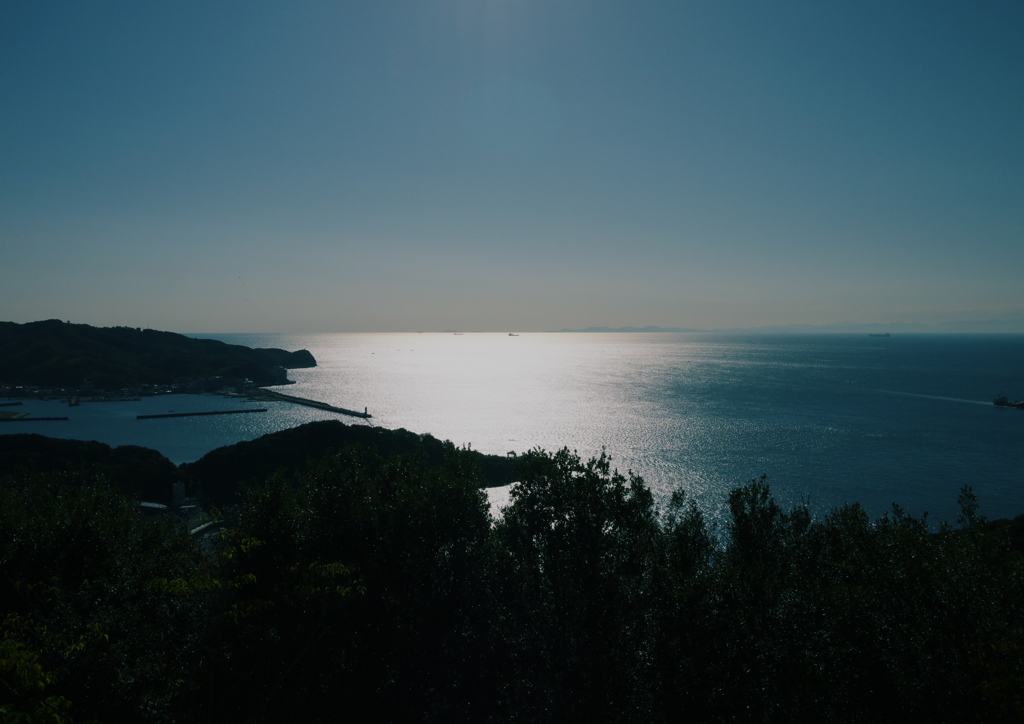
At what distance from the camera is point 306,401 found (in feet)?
461

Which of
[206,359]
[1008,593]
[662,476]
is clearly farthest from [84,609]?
[206,359]

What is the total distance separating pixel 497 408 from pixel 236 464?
79.5 meters

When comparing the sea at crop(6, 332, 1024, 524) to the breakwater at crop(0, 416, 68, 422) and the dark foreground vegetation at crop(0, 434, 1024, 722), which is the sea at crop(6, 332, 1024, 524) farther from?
the dark foreground vegetation at crop(0, 434, 1024, 722)

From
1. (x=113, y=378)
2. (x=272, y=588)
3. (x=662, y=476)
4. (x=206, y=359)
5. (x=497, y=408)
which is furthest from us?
(x=206, y=359)

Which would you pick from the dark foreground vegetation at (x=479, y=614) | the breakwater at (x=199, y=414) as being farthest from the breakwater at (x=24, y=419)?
the dark foreground vegetation at (x=479, y=614)

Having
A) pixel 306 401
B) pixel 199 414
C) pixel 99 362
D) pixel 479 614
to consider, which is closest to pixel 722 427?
pixel 479 614

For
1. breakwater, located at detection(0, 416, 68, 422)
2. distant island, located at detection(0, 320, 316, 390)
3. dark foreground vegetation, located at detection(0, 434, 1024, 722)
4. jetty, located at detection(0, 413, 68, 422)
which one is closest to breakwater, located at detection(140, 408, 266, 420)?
breakwater, located at detection(0, 416, 68, 422)

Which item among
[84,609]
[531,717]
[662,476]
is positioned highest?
[84,609]

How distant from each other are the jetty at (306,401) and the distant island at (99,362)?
61.7 feet

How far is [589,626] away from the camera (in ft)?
52.2

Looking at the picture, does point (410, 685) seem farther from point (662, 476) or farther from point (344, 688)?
point (662, 476)

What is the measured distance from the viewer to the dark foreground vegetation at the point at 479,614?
1102 centimetres

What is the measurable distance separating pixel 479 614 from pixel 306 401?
13539 cm

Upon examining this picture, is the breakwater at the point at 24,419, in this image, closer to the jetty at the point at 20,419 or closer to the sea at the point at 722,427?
the jetty at the point at 20,419
